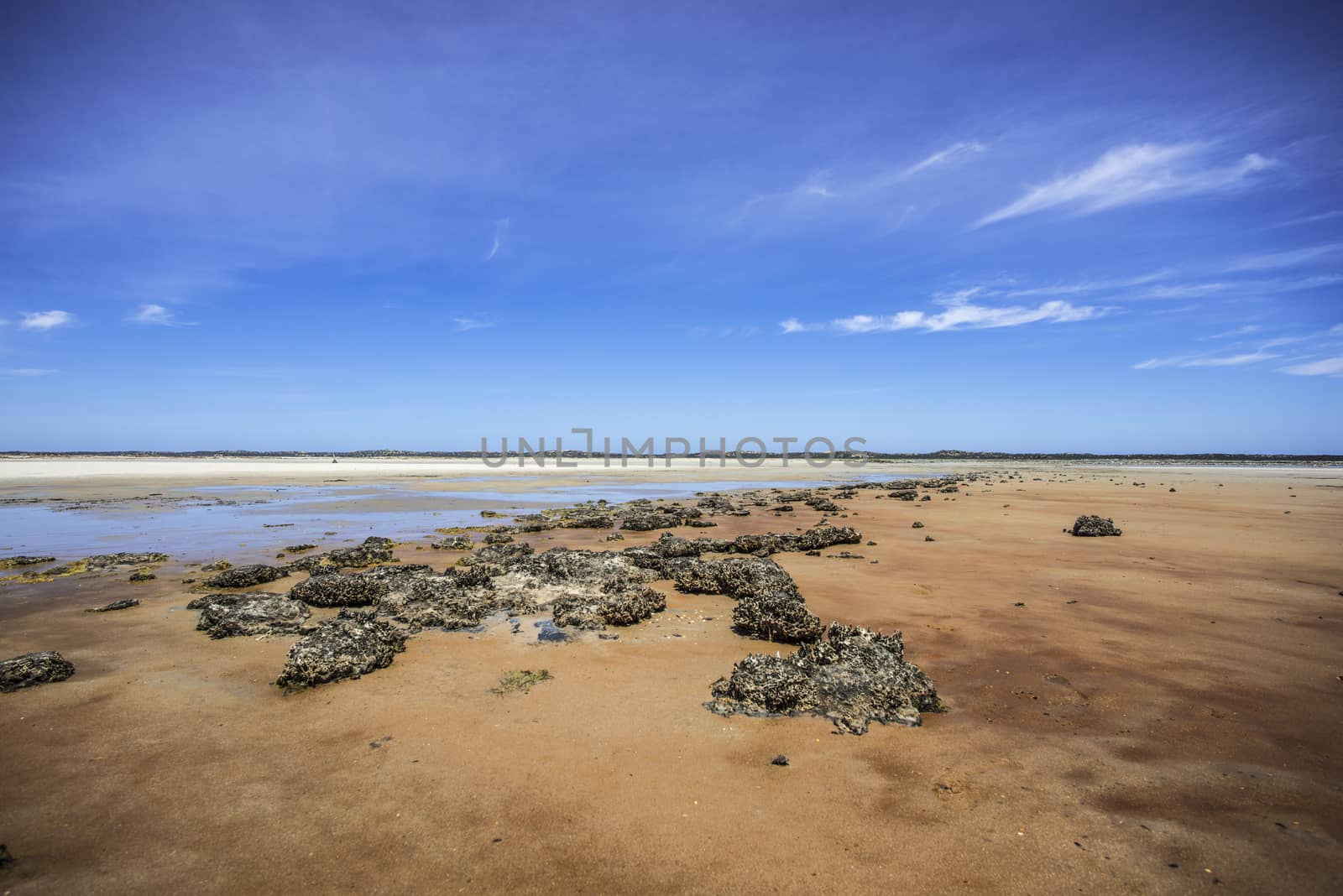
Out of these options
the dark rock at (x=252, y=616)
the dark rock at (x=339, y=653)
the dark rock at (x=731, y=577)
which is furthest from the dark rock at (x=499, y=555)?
the dark rock at (x=339, y=653)

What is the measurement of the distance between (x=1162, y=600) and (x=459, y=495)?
2697 centimetres

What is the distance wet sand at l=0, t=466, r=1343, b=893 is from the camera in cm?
335

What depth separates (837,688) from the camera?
5.38 meters

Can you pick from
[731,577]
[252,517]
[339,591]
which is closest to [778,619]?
[731,577]

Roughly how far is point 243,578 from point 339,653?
5.26 metres

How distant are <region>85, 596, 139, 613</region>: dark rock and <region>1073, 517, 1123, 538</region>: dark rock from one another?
19.2 meters

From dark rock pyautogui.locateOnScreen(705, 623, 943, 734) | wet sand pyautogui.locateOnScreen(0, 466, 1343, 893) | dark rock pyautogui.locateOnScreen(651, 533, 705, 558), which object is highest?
dark rock pyautogui.locateOnScreen(651, 533, 705, 558)

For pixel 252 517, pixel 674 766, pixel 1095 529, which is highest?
pixel 252 517

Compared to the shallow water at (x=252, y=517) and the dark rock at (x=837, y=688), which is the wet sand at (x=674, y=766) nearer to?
the dark rock at (x=837, y=688)

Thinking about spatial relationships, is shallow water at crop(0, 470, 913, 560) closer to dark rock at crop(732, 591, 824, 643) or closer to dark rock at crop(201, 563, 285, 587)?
dark rock at crop(201, 563, 285, 587)

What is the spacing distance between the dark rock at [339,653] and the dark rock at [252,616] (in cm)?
147

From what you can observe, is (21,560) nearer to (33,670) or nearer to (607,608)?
(33,670)

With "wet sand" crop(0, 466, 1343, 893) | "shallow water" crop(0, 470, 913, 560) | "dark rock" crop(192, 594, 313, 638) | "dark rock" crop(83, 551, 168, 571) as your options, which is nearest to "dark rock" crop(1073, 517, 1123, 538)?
"wet sand" crop(0, 466, 1343, 893)

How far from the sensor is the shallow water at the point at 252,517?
1387 cm
